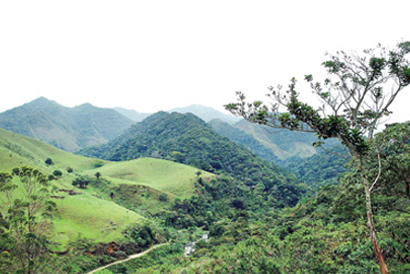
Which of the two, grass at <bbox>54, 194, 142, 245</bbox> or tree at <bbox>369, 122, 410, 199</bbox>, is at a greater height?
tree at <bbox>369, 122, 410, 199</bbox>

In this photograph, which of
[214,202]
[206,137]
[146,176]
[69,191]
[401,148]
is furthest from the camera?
[206,137]

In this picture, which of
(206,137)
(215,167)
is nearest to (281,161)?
(206,137)

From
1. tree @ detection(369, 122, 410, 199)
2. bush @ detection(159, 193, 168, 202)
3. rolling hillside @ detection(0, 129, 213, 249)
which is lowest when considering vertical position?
bush @ detection(159, 193, 168, 202)

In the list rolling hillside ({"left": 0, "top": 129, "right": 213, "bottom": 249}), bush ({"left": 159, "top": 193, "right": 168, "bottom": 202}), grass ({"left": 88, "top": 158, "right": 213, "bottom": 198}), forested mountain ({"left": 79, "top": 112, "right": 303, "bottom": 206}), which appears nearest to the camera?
rolling hillside ({"left": 0, "top": 129, "right": 213, "bottom": 249})

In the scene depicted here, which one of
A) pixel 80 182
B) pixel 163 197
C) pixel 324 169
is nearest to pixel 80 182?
pixel 80 182

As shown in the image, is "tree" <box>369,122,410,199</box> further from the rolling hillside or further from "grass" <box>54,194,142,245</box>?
"grass" <box>54,194,142,245</box>

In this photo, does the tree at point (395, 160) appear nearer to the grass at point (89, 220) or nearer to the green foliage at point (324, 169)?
the grass at point (89, 220)

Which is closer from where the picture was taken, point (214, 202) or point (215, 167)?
point (214, 202)

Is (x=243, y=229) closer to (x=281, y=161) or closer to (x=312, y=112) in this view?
(x=312, y=112)

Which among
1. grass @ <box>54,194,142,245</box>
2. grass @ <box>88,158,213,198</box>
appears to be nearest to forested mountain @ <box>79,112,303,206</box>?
grass @ <box>88,158,213,198</box>

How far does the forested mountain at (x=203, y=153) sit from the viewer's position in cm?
7981

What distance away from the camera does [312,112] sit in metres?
9.05

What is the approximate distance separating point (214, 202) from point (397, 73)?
5798 centimetres

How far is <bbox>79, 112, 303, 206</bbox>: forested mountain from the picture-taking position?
79812mm
